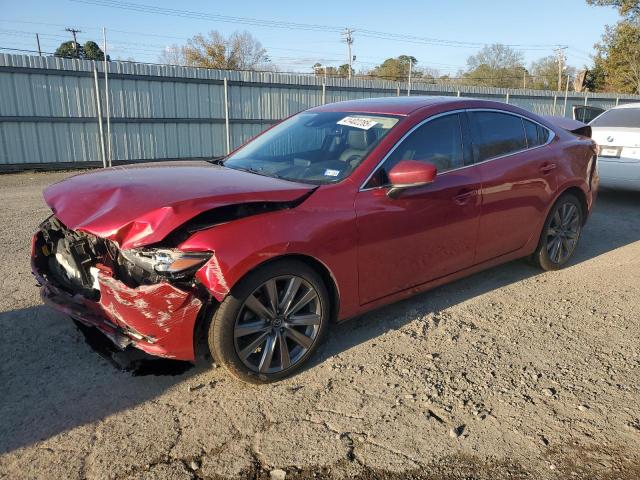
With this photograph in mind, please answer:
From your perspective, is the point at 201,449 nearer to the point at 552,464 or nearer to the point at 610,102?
the point at 552,464

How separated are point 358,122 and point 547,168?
202 cm

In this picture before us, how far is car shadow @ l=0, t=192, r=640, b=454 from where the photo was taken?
2789mm

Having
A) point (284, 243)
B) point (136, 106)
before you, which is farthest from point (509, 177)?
point (136, 106)

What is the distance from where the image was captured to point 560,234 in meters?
5.21

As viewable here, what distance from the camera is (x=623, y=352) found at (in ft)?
12.0

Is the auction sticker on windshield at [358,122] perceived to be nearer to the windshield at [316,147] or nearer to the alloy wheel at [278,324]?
the windshield at [316,147]

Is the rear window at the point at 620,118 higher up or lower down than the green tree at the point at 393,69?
lower down

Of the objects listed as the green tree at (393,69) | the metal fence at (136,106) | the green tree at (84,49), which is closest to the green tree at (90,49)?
the green tree at (84,49)

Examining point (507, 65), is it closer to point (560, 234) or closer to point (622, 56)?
point (622, 56)

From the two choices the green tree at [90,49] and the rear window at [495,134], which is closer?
the rear window at [495,134]

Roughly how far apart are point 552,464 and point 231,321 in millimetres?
1780

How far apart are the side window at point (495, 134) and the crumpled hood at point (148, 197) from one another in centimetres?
174

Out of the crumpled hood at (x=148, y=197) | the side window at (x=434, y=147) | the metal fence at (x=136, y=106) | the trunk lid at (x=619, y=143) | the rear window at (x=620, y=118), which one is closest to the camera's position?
the crumpled hood at (x=148, y=197)

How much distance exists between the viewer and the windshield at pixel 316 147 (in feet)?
11.8
